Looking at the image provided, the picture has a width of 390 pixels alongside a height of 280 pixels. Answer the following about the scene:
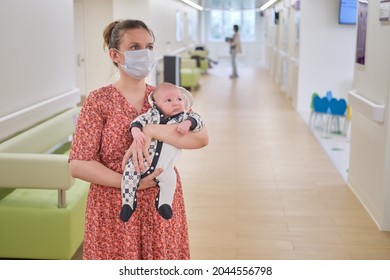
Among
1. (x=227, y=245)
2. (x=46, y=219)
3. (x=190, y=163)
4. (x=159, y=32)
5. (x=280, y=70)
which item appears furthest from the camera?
(x=280, y=70)

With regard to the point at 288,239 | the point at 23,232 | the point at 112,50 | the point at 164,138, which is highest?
the point at 112,50

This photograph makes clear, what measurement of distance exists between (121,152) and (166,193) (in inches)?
9.3

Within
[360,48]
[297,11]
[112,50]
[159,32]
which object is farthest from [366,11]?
[159,32]

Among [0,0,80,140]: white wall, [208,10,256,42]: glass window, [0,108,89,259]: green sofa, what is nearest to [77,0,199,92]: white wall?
[0,0,80,140]: white wall

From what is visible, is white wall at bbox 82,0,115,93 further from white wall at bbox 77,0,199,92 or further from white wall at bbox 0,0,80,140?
white wall at bbox 0,0,80,140

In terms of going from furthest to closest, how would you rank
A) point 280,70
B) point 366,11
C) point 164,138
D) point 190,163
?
point 280,70
point 190,163
point 366,11
point 164,138

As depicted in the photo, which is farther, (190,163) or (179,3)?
(179,3)

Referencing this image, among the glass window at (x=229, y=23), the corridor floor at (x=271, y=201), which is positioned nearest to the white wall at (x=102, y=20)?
the corridor floor at (x=271, y=201)

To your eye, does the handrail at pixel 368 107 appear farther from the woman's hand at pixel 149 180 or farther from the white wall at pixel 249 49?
the white wall at pixel 249 49

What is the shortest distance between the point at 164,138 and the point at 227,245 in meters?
2.71

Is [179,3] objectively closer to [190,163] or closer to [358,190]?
[190,163]

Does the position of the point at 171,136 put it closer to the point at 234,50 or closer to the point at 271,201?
the point at 271,201

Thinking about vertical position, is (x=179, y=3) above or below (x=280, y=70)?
above

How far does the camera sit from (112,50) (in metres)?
2.23
